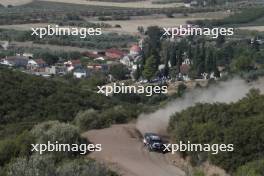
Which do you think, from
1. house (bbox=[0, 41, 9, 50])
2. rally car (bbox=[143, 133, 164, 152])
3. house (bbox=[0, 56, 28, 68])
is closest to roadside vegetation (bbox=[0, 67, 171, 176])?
rally car (bbox=[143, 133, 164, 152])

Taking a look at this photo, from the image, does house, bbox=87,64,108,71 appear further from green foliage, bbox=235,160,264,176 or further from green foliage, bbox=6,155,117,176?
green foliage, bbox=6,155,117,176

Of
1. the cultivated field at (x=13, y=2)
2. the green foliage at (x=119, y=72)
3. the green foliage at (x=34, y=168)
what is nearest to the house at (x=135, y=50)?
the green foliage at (x=119, y=72)

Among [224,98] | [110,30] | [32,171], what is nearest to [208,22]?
[110,30]

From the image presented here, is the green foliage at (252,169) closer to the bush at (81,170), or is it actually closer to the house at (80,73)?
the bush at (81,170)

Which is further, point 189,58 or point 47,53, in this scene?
point 47,53

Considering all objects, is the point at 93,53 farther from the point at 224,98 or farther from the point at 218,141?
the point at 218,141

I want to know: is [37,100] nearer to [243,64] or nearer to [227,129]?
[227,129]
